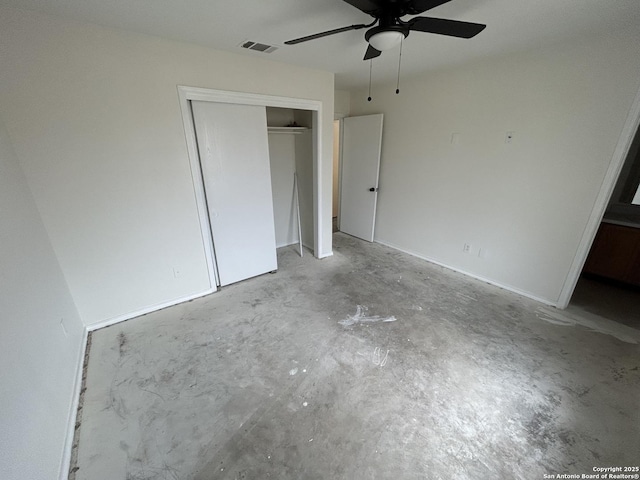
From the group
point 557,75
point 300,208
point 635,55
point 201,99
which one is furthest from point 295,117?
point 635,55

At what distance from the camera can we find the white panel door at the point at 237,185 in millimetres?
2580

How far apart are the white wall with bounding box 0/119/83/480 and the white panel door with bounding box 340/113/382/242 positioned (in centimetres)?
381

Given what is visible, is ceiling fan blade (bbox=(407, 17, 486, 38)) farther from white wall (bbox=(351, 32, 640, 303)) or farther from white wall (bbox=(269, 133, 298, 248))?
white wall (bbox=(269, 133, 298, 248))

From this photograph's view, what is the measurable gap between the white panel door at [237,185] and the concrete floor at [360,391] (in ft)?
1.86

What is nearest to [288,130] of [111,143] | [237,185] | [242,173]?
[242,173]

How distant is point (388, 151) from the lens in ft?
13.0

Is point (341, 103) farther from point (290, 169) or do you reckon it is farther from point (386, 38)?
point (386, 38)

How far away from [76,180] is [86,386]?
1.56m

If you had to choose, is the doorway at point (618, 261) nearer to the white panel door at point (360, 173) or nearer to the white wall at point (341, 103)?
the white panel door at point (360, 173)

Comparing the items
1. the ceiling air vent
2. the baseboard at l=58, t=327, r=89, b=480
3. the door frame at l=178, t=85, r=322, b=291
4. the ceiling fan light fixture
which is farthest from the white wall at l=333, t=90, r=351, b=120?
the baseboard at l=58, t=327, r=89, b=480

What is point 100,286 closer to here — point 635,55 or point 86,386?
point 86,386

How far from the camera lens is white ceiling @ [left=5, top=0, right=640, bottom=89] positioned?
1.62 meters

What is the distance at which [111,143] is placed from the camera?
6.89ft

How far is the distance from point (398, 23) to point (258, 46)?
4.65 ft
